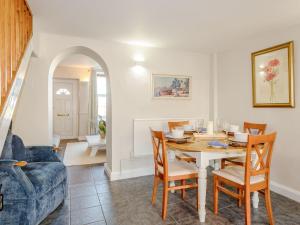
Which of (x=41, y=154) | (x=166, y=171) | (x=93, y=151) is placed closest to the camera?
(x=166, y=171)

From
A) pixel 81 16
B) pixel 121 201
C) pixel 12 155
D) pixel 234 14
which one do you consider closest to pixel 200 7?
pixel 234 14

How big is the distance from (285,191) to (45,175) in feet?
10.2

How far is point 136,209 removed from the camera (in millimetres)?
2303

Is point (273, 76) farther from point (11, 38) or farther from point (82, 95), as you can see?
point (82, 95)

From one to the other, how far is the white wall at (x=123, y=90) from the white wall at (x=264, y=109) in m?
0.43

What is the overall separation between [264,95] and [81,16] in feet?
9.33

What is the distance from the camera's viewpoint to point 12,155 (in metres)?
2.27

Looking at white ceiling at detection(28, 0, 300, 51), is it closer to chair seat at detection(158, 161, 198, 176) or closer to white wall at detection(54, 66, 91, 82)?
chair seat at detection(158, 161, 198, 176)

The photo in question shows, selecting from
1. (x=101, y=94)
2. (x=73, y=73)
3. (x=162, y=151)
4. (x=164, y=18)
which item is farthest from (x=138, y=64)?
(x=73, y=73)

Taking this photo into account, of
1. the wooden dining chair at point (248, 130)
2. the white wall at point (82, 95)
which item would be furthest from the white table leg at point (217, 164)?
the white wall at point (82, 95)

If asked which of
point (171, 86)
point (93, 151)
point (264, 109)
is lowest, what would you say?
point (93, 151)

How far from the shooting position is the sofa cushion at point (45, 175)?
1900 mm

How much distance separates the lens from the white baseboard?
2.53 m

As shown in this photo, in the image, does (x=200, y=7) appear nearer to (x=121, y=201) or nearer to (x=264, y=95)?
(x=264, y=95)
